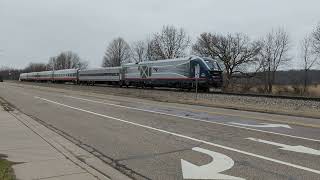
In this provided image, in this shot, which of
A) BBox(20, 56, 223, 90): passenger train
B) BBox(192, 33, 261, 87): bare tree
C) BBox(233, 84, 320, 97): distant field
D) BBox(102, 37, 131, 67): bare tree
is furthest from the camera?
BBox(102, 37, 131, 67): bare tree

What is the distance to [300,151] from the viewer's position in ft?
35.9

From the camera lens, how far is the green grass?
791 cm

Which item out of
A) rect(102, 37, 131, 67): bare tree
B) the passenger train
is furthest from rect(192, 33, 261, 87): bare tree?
rect(102, 37, 131, 67): bare tree

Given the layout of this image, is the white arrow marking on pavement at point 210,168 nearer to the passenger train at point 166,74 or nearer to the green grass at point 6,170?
the green grass at point 6,170

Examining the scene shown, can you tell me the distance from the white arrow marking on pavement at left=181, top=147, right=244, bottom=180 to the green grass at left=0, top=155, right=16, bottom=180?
3011 mm

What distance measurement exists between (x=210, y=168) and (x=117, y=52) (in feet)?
480

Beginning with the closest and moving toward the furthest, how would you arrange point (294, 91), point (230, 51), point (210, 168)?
point (210, 168)
point (294, 91)
point (230, 51)

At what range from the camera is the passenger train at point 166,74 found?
140 feet

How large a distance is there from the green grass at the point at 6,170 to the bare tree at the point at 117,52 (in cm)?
14132

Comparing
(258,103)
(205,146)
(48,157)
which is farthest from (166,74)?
(48,157)

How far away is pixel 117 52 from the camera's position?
506 feet

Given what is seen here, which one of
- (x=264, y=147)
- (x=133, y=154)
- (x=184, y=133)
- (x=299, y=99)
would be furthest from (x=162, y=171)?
(x=299, y=99)

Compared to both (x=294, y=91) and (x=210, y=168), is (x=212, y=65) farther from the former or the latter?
(x=210, y=168)

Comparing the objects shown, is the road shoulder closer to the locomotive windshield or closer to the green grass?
the green grass
